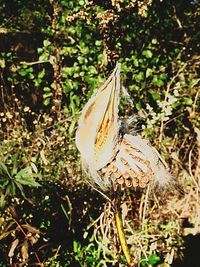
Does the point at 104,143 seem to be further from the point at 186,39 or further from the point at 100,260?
the point at 186,39

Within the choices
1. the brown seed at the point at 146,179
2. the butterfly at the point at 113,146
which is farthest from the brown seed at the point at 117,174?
the brown seed at the point at 146,179

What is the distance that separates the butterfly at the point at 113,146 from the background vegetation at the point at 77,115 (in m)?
0.96

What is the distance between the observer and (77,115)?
12.0 feet

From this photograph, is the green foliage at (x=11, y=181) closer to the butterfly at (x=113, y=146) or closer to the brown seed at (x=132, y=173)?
the butterfly at (x=113, y=146)

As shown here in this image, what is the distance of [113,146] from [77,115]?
5.53 feet

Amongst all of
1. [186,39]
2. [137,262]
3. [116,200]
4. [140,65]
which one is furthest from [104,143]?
[186,39]

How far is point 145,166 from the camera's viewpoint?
1.99m

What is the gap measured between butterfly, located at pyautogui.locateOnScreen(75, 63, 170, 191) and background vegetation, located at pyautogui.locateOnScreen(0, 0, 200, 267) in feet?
3.14

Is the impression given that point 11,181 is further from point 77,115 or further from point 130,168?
point 130,168

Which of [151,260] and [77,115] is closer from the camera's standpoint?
[151,260]

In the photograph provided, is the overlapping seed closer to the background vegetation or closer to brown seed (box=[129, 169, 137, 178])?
brown seed (box=[129, 169, 137, 178])

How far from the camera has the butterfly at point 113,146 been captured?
1.99m

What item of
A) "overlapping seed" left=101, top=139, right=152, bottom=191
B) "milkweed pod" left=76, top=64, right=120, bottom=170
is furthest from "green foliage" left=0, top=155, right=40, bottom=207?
"overlapping seed" left=101, top=139, right=152, bottom=191

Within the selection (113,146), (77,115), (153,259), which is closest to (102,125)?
(113,146)
